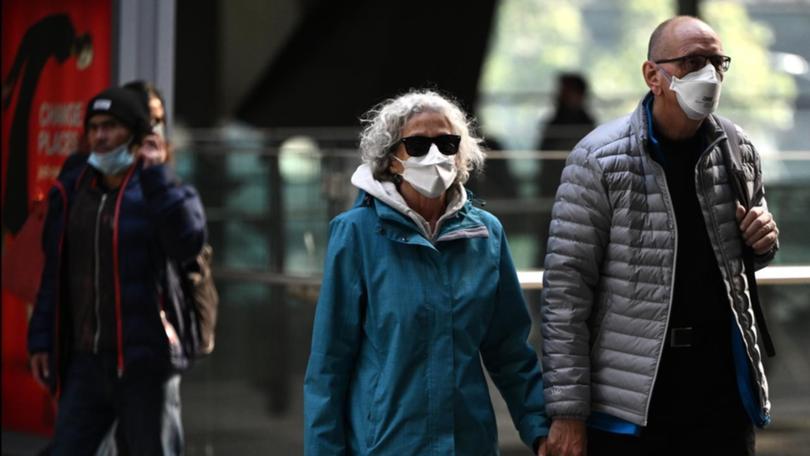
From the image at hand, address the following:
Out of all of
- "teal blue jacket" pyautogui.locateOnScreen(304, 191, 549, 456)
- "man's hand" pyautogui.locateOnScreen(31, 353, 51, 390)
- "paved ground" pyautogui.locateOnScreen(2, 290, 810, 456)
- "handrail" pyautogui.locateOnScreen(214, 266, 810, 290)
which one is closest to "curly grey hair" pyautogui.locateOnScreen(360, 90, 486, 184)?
"teal blue jacket" pyautogui.locateOnScreen(304, 191, 549, 456)

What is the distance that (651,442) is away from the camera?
4.10 m

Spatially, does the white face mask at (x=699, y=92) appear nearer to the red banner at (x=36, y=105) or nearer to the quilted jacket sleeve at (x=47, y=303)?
the quilted jacket sleeve at (x=47, y=303)

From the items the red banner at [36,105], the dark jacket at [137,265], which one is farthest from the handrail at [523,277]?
the dark jacket at [137,265]

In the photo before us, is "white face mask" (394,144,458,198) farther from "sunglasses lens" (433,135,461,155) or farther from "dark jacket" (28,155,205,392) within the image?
"dark jacket" (28,155,205,392)

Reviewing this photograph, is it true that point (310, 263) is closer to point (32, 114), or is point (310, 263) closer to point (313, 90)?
point (32, 114)

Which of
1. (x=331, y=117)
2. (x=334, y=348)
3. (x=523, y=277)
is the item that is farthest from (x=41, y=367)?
(x=331, y=117)

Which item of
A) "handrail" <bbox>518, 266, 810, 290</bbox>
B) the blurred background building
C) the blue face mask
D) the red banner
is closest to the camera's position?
the blue face mask

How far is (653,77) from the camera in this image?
4.18m

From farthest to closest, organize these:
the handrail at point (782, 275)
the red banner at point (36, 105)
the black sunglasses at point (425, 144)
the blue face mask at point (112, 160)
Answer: the red banner at point (36, 105)
the handrail at point (782, 275)
the blue face mask at point (112, 160)
the black sunglasses at point (425, 144)

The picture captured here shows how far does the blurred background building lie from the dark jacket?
122cm

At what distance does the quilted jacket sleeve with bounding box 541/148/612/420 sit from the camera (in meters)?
4.11

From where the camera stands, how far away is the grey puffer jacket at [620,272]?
407cm

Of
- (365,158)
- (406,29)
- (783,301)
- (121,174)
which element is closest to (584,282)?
(365,158)

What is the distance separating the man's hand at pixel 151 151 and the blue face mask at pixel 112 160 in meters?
0.08
